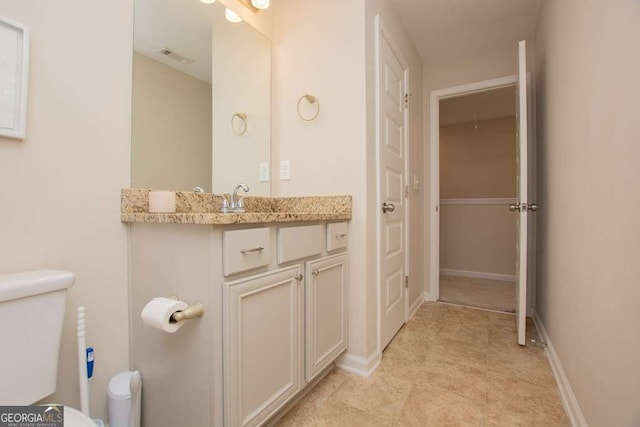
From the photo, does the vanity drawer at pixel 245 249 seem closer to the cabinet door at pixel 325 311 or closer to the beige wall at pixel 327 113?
the cabinet door at pixel 325 311

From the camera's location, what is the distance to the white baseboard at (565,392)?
3.99ft

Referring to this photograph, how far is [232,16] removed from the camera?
5.49 feet

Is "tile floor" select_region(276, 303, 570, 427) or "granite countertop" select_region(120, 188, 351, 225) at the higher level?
"granite countertop" select_region(120, 188, 351, 225)

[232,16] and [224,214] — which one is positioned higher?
[232,16]

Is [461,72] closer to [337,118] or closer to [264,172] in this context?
[337,118]

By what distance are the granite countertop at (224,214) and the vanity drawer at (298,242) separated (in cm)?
5

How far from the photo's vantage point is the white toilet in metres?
0.80

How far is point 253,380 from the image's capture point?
1.06 m

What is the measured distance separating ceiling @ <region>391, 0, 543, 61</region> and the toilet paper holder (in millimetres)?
2281

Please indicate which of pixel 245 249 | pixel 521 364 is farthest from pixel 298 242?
pixel 521 364

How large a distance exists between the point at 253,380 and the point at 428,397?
894mm

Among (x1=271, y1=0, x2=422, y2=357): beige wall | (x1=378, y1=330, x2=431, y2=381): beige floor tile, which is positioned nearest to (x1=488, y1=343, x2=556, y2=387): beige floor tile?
(x1=378, y1=330, x2=431, y2=381): beige floor tile

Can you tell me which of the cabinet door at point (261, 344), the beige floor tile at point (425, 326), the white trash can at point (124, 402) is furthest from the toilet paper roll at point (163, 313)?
the beige floor tile at point (425, 326)

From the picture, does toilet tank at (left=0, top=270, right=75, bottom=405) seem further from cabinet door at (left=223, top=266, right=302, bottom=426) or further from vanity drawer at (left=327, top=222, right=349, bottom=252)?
vanity drawer at (left=327, top=222, right=349, bottom=252)
